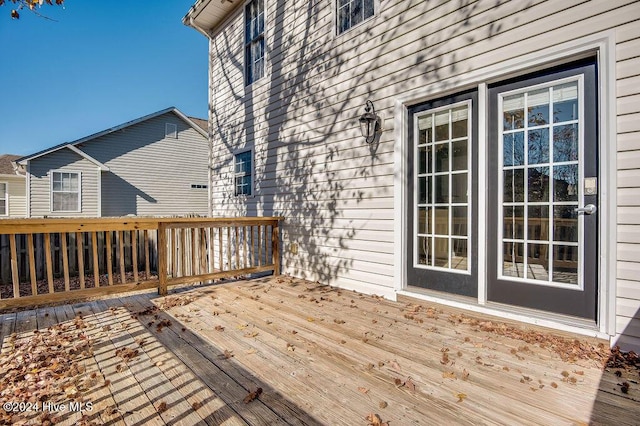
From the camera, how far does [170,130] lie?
44.5 feet

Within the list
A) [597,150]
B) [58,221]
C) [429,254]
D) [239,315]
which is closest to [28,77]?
[58,221]

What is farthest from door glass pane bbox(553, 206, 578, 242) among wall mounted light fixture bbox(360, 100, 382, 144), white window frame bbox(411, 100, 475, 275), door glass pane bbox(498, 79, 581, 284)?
wall mounted light fixture bbox(360, 100, 382, 144)

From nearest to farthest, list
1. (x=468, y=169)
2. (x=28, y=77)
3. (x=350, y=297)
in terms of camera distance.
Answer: (x=468, y=169) < (x=350, y=297) < (x=28, y=77)

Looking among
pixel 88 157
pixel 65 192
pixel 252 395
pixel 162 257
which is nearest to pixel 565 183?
pixel 252 395

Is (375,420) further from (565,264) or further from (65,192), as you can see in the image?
(65,192)

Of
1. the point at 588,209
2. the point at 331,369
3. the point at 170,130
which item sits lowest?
the point at 331,369

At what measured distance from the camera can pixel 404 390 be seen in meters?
1.73

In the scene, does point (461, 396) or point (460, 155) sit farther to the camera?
point (460, 155)

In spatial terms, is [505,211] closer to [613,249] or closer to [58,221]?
[613,249]

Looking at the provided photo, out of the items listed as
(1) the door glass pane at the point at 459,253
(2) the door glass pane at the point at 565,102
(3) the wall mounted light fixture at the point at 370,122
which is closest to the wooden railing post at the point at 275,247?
(3) the wall mounted light fixture at the point at 370,122

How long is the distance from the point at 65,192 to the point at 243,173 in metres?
9.06

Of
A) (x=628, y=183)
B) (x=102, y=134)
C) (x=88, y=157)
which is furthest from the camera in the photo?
(x=102, y=134)

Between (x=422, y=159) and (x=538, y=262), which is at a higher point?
(x=422, y=159)

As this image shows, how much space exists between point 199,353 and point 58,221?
225 centimetres
